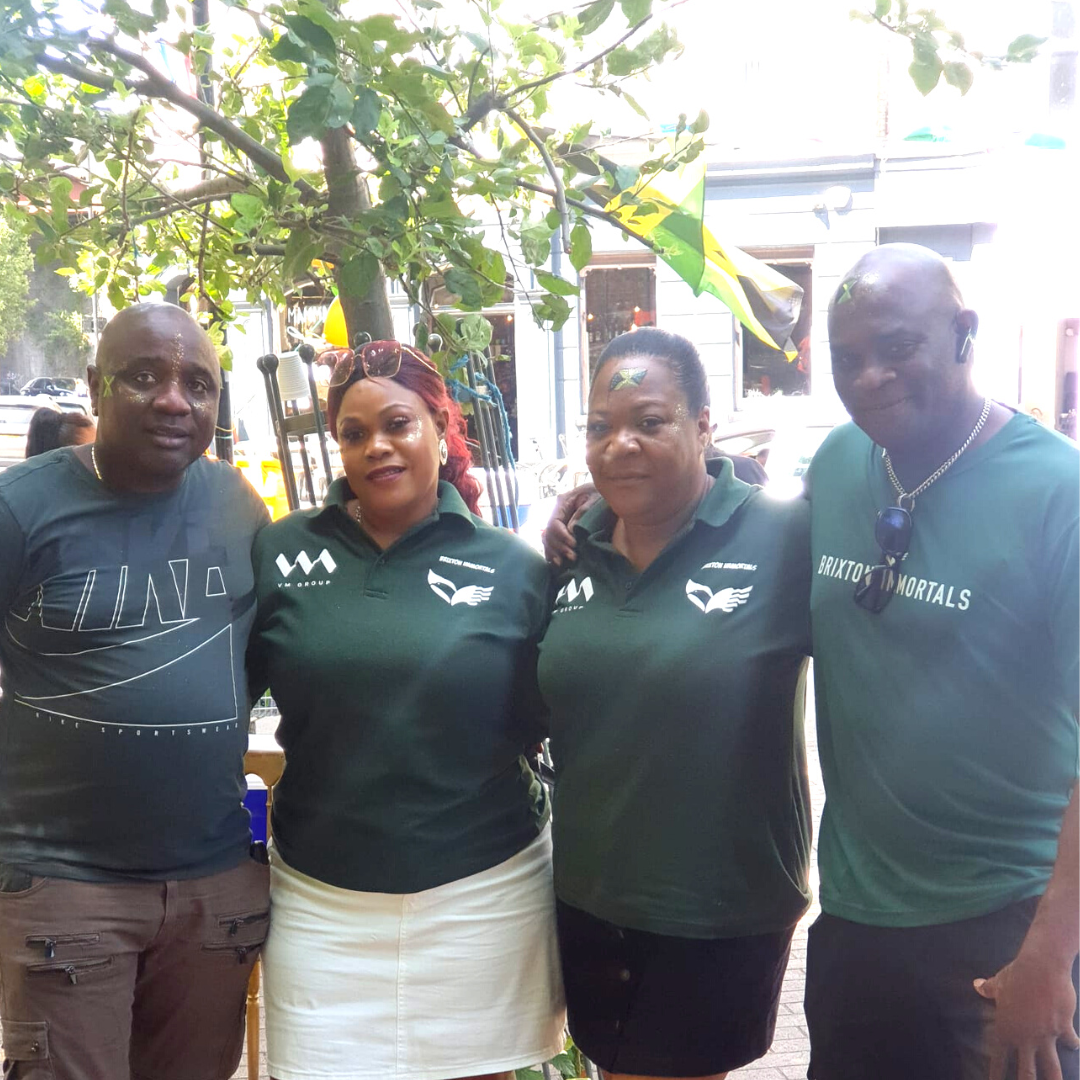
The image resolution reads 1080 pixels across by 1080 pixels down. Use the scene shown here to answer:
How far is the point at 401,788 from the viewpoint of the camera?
8.14 feet

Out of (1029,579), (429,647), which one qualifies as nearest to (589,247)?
(429,647)

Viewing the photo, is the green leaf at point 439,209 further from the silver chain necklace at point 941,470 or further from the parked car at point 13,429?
the parked car at point 13,429

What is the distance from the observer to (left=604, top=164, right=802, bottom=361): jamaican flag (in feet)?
9.02

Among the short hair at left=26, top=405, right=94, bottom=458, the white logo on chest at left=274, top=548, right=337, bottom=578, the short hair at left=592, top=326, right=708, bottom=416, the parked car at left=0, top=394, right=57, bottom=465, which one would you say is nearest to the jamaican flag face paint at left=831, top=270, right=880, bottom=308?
the short hair at left=592, top=326, right=708, bottom=416

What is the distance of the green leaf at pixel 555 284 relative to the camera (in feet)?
8.79

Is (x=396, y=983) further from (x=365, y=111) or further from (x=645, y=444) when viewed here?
(x=365, y=111)

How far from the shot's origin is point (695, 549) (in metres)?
2.50

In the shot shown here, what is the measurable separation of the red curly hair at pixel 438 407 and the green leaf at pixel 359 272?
278 millimetres

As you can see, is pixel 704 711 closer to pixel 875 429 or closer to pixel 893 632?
pixel 893 632

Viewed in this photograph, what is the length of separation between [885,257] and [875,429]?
0.31 metres

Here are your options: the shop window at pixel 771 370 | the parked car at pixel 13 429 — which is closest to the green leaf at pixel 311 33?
the shop window at pixel 771 370

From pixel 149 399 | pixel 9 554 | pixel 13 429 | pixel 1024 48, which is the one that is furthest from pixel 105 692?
pixel 13 429

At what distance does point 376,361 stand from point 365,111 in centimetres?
78

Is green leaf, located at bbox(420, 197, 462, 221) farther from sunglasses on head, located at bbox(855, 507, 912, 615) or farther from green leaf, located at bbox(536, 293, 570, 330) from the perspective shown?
sunglasses on head, located at bbox(855, 507, 912, 615)
